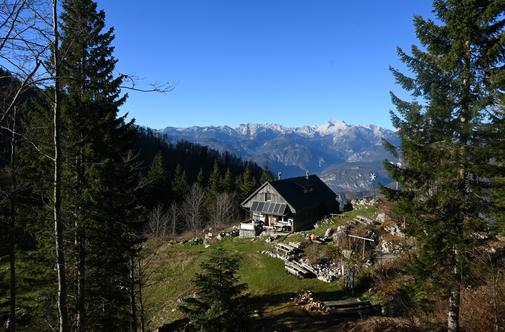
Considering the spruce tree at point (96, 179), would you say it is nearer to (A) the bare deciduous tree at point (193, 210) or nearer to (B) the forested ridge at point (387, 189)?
(B) the forested ridge at point (387, 189)

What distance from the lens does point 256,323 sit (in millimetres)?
20688

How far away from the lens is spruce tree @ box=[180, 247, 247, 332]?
45.9 feet

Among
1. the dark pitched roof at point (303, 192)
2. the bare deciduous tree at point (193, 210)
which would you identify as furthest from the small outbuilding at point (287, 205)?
the bare deciduous tree at point (193, 210)

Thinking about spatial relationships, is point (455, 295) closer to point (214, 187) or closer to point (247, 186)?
point (247, 186)

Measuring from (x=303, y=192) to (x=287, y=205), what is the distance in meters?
6.08

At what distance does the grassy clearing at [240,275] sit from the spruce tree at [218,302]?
4.66m

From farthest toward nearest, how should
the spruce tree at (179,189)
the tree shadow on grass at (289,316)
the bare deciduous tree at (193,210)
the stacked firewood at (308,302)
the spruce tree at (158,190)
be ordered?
the spruce tree at (179,189)
the spruce tree at (158,190)
the bare deciduous tree at (193,210)
the stacked firewood at (308,302)
the tree shadow on grass at (289,316)

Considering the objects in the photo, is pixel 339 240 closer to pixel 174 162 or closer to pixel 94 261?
pixel 94 261

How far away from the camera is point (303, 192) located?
5016 centimetres

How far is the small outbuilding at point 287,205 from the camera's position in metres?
44.8

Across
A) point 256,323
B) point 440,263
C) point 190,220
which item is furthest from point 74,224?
point 190,220

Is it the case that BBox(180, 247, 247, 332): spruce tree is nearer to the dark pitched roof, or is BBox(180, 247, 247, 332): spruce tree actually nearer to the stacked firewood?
the stacked firewood

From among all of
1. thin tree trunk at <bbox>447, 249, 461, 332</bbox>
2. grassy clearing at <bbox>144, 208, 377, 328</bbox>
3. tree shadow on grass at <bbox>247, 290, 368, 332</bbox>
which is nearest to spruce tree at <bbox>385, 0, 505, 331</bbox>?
thin tree trunk at <bbox>447, 249, 461, 332</bbox>

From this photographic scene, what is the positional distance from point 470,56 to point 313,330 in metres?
14.8
